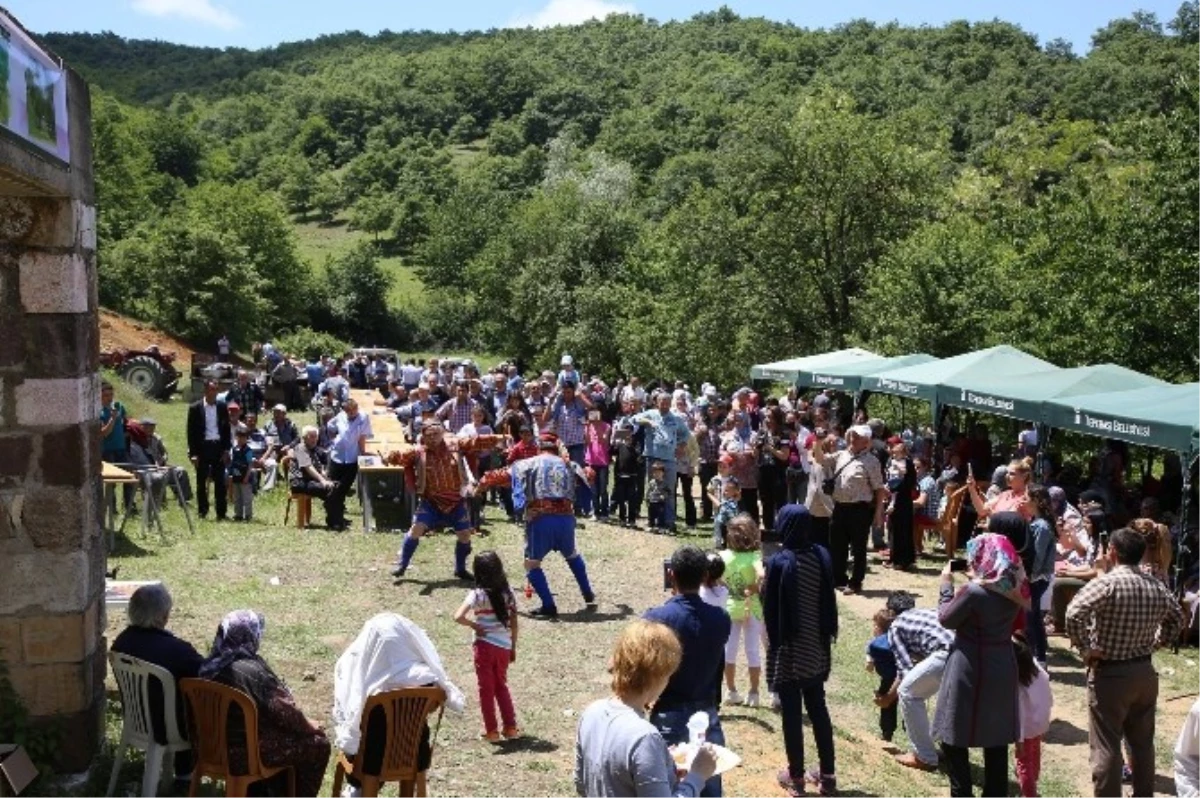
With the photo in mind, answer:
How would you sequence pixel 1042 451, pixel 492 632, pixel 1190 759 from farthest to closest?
pixel 1042 451, pixel 492 632, pixel 1190 759

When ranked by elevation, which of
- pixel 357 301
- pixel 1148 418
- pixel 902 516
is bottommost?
pixel 902 516

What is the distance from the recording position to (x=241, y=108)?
142 metres

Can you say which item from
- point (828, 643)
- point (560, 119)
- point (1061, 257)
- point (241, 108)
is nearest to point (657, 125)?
point (560, 119)

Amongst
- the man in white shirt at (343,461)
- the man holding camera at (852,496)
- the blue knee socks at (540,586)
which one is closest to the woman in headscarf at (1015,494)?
the man holding camera at (852,496)

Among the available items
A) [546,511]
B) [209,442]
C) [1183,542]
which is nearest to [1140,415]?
[1183,542]

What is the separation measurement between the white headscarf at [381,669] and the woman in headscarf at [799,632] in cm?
198

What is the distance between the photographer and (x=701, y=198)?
35.2 metres

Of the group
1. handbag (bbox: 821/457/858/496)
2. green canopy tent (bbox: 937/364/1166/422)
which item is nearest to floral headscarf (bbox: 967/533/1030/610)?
handbag (bbox: 821/457/858/496)

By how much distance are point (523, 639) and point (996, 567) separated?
481cm

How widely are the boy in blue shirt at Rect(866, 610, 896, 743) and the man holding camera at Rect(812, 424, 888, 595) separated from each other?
4.11 metres

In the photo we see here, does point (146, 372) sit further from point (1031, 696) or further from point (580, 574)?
point (1031, 696)

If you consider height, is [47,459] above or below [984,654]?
above

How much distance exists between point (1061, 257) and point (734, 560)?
19.1 metres

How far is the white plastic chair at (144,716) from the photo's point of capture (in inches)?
229
